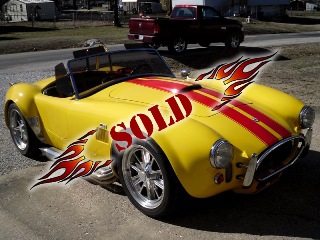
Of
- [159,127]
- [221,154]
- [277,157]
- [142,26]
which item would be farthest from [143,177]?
[142,26]

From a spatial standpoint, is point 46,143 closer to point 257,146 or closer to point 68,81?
point 68,81

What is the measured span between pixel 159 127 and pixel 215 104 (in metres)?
0.78

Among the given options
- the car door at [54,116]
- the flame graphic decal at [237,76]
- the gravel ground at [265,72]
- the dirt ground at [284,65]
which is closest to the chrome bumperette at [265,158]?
the flame graphic decal at [237,76]

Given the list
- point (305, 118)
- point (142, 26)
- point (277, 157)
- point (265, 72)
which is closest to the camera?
point (277, 157)

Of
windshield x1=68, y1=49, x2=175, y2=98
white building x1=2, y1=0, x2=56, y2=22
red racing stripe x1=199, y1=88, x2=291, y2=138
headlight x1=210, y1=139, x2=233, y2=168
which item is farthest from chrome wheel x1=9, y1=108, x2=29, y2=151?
white building x1=2, y1=0, x2=56, y2=22

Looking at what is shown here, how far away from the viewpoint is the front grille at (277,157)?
376 cm

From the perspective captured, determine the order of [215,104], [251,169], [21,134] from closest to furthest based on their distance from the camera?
1. [251,169]
2. [215,104]
3. [21,134]

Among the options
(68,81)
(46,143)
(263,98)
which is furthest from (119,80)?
(263,98)

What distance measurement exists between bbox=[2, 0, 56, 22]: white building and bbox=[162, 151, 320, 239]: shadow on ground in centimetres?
4974

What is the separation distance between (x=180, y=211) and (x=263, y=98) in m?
1.62

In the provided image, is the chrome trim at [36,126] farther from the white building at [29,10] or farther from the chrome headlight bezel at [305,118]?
the white building at [29,10]

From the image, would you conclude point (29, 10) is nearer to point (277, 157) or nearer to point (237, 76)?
point (237, 76)

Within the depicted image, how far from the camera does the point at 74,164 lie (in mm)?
4434

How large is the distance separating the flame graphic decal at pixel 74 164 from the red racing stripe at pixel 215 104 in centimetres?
92
